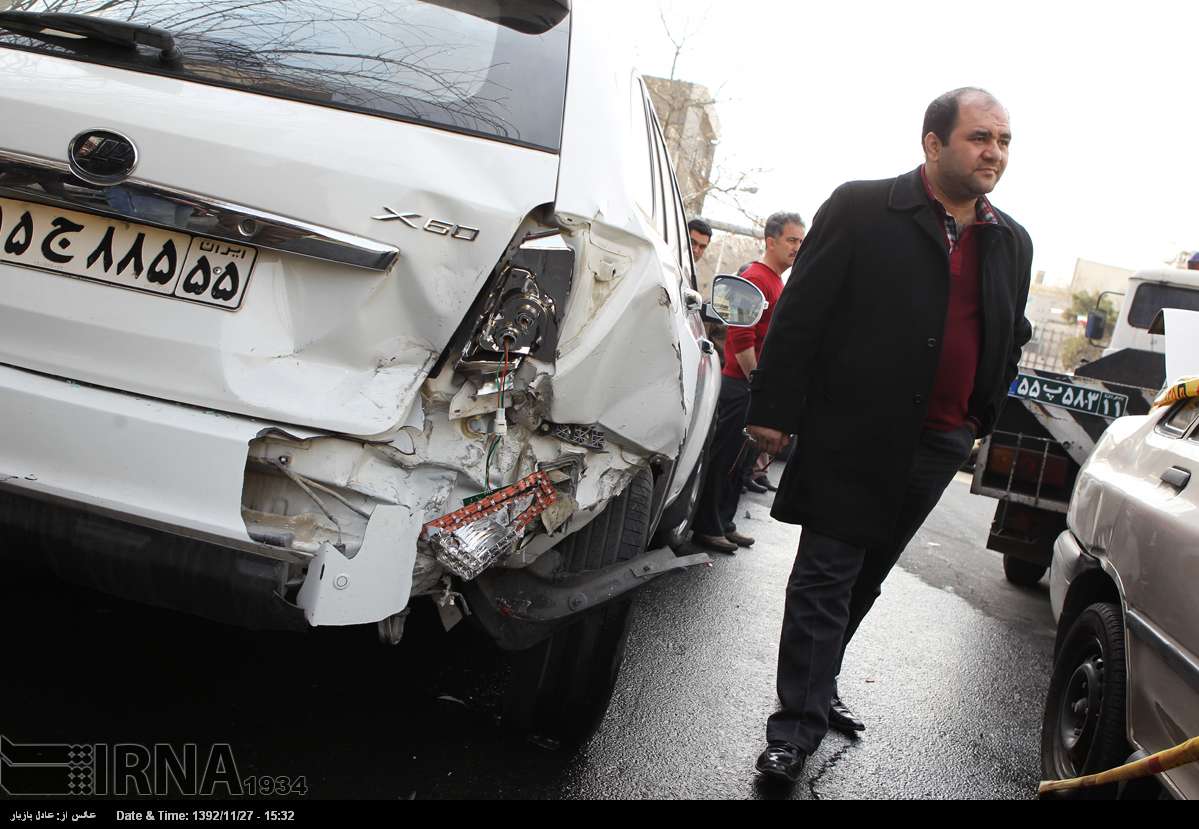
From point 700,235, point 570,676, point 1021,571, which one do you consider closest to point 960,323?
point 570,676

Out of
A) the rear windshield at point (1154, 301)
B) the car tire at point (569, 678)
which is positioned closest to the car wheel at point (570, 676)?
the car tire at point (569, 678)

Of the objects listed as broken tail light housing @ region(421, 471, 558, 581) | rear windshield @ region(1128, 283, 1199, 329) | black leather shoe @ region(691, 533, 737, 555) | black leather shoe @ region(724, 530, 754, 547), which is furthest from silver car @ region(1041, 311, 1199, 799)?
rear windshield @ region(1128, 283, 1199, 329)

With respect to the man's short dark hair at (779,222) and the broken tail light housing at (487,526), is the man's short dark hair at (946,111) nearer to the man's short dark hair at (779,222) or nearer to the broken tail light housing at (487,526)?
the broken tail light housing at (487,526)

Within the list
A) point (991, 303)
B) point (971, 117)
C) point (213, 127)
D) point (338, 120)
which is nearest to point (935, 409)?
point (991, 303)

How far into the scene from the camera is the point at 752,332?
5.94 metres

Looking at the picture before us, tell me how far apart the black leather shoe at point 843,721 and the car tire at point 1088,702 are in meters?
0.62

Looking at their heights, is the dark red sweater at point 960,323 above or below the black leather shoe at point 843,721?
above

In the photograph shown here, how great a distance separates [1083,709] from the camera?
3.09m

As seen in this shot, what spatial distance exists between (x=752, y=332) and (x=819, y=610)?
291cm

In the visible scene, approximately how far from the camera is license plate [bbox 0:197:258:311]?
216cm

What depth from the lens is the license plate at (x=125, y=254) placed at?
216cm

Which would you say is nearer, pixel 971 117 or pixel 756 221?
pixel 971 117

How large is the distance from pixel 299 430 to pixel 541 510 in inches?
21.3

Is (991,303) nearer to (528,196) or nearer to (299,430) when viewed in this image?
(528,196)
